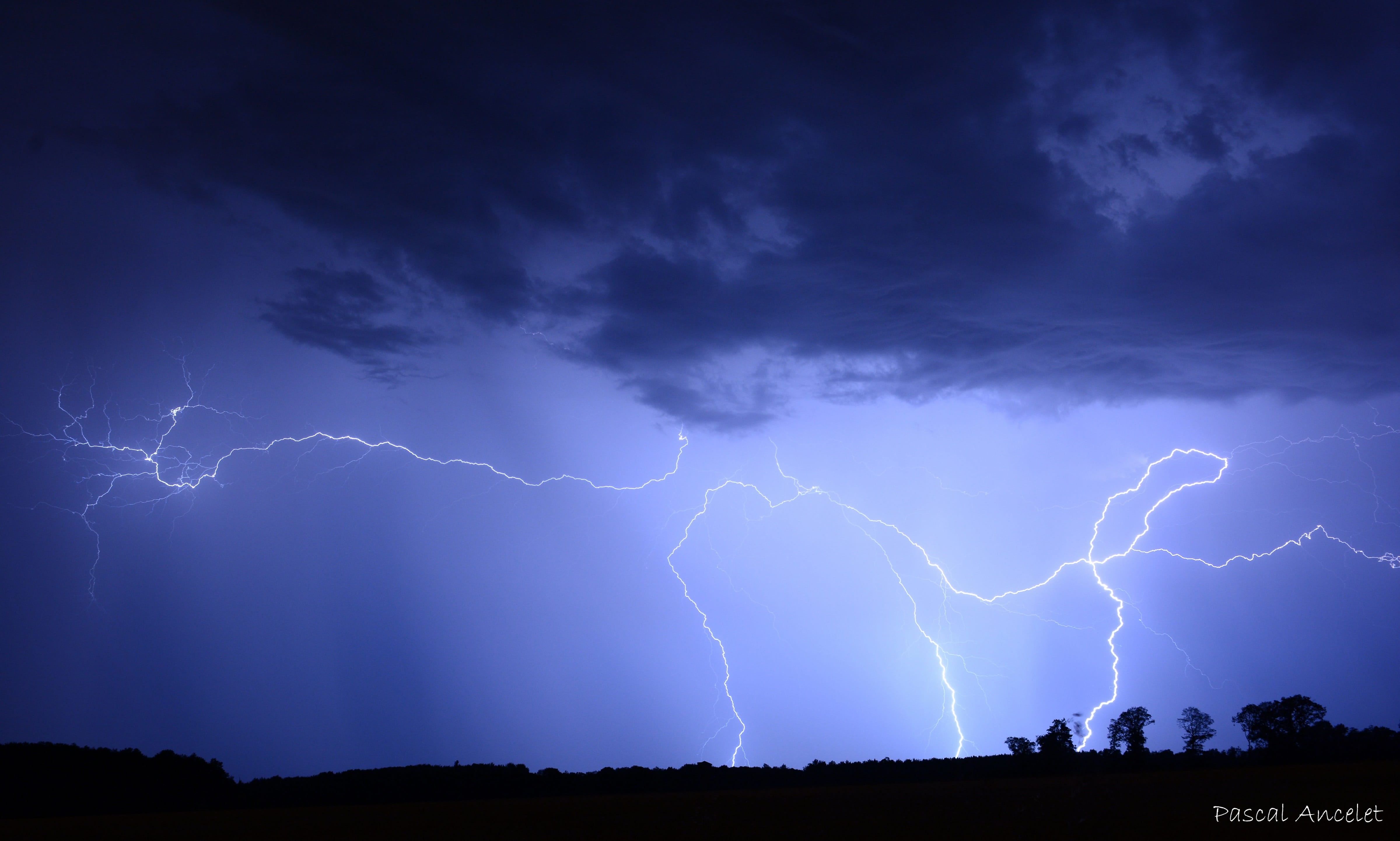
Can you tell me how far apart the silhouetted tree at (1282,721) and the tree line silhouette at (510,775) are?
1.0 inches

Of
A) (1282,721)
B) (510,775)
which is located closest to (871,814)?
(510,775)

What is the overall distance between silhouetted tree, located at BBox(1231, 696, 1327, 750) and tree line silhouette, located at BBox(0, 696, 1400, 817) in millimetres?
26

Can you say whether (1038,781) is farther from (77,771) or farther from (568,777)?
(77,771)

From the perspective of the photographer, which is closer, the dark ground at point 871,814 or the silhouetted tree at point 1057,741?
the dark ground at point 871,814

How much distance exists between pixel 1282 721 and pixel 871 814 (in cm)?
1648

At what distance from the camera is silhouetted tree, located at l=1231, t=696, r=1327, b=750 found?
17.9 meters

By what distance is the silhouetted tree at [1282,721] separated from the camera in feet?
58.6

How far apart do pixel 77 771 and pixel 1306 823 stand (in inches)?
798

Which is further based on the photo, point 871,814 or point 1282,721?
point 1282,721

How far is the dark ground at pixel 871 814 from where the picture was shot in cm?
725

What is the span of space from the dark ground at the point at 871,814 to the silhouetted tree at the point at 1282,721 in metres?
4.68

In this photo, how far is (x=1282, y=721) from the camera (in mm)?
18531

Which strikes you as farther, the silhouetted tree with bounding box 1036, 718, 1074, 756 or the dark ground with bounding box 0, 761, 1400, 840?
the silhouetted tree with bounding box 1036, 718, 1074, 756

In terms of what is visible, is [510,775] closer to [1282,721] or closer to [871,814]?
[871,814]
